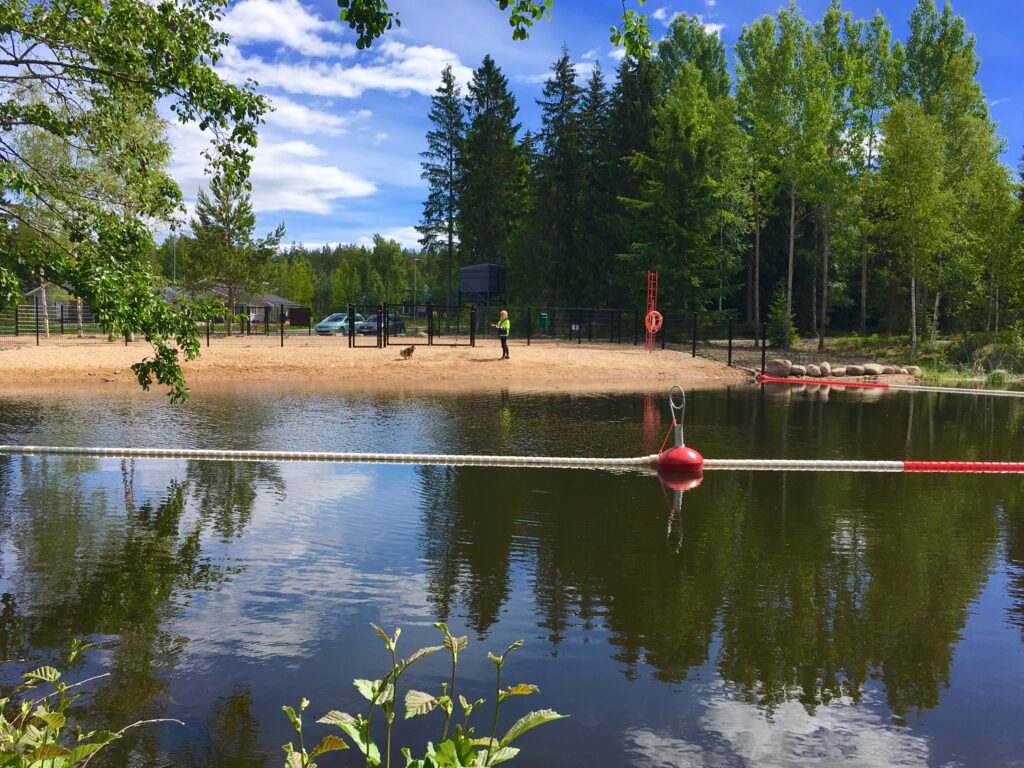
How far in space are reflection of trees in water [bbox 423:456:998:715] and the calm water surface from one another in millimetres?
27

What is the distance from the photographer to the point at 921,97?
51.9 m

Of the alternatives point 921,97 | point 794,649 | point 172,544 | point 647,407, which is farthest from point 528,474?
point 921,97

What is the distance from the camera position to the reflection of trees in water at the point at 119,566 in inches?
182

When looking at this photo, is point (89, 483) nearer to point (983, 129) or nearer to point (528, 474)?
point (528, 474)

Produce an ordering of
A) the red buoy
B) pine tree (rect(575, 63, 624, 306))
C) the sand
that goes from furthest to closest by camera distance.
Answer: pine tree (rect(575, 63, 624, 306)) < the sand < the red buoy

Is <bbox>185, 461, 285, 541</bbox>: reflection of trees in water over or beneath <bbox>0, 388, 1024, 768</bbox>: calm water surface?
over

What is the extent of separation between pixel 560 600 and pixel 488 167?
166ft

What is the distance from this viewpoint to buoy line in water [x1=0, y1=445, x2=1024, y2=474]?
1130cm

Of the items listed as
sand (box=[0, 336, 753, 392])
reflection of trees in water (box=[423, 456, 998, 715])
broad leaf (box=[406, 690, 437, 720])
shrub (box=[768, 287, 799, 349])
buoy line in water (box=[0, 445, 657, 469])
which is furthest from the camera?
shrub (box=[768, 287, 799, 349])

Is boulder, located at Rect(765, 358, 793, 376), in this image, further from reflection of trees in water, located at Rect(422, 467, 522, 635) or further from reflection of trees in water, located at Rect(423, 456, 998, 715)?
reflection of trees in water, located at Rect(422, 467, 522, 635)

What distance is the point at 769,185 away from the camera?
41.1 meters

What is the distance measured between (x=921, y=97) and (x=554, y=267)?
1009 inches

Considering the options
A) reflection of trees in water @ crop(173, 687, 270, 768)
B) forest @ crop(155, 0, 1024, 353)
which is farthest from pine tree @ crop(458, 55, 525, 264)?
reflection of trees in water @ crop(173, 687, 270, 768)

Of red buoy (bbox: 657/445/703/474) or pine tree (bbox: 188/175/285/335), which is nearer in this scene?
red buoy (bbox: 657/445/703/474)
